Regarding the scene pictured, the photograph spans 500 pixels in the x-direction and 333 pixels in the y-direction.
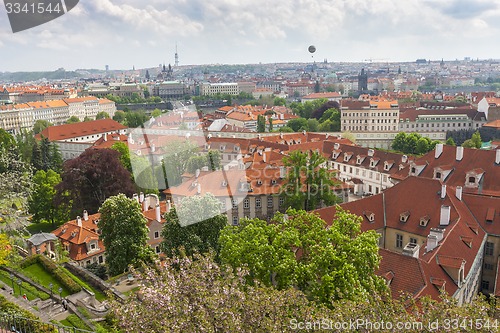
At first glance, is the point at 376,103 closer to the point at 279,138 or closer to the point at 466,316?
the point at 279,138

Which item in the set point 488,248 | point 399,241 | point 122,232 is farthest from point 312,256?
point 488,248

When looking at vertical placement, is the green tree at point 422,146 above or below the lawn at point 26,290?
below

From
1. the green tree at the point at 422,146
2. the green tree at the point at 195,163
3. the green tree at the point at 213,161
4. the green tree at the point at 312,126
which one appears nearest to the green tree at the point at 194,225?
the green tree at the point at 195,163

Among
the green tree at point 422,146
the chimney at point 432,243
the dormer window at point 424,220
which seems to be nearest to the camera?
the chimney at point 432,243

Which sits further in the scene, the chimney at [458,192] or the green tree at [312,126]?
the green tree at [312,126]

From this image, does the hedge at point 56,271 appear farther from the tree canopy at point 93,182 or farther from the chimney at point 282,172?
the chimney at point 282,172

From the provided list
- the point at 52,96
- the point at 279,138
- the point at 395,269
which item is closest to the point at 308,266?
the point at 395,269
